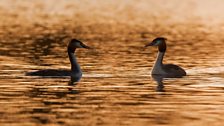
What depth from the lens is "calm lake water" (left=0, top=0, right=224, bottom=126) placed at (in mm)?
22828

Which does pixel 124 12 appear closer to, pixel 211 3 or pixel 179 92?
pixel 211 3

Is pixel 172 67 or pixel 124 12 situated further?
pixel 124 12

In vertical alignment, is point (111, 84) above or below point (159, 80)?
above

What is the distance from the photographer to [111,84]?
29.8 meters

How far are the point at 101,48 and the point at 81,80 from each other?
12364 millimetres

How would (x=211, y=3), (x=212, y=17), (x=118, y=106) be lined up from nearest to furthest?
1. (x=118, y=106)
2. (x=212, y=17)
3. (x=211, y=3)

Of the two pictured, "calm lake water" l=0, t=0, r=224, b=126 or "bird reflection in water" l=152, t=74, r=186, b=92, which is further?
"bird reflection in water" l=152, t=74, r=186, b=92

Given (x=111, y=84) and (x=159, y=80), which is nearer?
(x=111, y=84)

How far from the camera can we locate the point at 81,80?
103 feet

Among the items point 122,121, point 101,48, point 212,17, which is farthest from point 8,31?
point 122,121

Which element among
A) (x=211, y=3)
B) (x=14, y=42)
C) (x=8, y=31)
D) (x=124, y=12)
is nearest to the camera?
(x=14, y=42)

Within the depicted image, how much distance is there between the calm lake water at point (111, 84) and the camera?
22.8 metres

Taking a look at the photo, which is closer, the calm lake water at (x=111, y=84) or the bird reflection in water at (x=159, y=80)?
the calm lake water at (x=111, y=84)

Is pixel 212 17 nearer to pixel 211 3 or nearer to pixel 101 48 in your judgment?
pixel 211 3
